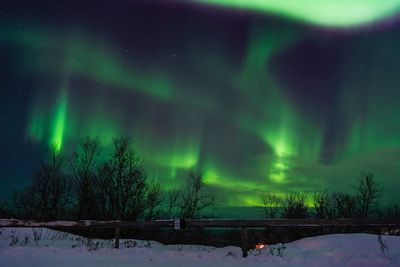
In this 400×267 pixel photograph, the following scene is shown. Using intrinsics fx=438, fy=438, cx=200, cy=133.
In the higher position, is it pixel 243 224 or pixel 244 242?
pixel 243 224

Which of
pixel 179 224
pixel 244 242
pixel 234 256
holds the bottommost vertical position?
pixel 234 256

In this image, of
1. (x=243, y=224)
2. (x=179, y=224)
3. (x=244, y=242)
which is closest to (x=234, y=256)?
(x=244, y=242)

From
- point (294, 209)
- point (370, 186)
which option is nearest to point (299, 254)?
point (294, 209)

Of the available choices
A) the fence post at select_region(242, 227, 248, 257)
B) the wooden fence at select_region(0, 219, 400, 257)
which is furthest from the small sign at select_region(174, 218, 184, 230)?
the fence post at select_region(242, 227, 248, 257)

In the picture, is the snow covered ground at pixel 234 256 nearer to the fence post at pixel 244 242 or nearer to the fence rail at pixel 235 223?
the fence post at pixel 244 242

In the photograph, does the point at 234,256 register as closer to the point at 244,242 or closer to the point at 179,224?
the point at 244,242

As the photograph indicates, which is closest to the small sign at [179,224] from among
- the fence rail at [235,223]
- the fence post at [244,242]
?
the fence rail at [235,223]

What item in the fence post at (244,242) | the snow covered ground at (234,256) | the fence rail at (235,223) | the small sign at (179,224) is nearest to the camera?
the snow covered ground at (234,256)

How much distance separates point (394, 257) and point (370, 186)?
2191 inches

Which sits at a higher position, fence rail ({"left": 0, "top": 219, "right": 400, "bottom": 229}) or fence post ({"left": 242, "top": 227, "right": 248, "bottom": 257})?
fence rail ({"left": 0, "top": 219, "right": 400, "bottom": 229})

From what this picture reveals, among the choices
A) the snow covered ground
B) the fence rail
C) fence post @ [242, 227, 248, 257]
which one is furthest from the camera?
fence post @ [242, 227, 248, 257]

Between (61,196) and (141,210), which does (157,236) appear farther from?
(61,196)

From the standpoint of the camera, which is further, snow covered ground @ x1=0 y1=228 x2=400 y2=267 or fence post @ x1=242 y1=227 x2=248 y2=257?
fence post @ x1=242 y1=227 x2=248 y2=257

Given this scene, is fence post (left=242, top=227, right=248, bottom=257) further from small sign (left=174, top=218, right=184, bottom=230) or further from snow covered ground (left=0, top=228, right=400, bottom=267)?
small sign (left=174, top=218, right=184, bottom=230)
